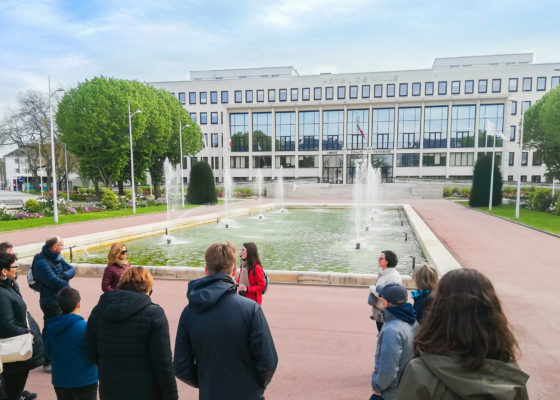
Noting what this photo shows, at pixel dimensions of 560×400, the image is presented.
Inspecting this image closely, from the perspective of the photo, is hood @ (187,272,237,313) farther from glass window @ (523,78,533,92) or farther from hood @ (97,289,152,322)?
glass window @ (523,78,533,92)

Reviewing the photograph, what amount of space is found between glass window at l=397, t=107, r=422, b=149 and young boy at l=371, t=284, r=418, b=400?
6631 cm

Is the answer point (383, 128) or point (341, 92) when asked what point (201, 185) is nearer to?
point (341, 92)

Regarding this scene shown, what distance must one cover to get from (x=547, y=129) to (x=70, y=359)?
3825cm

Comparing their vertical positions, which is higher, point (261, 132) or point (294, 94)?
point (294, 94)

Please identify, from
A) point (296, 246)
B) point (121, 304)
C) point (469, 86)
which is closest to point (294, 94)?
point (469, 86)

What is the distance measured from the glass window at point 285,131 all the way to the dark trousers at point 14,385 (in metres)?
66.8

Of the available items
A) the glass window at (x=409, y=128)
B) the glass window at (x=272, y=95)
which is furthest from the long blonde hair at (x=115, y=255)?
the glass window at (x=272, y=95)

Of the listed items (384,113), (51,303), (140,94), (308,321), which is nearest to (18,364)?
(51,303)

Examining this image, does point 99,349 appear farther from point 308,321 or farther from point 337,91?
point 337,91

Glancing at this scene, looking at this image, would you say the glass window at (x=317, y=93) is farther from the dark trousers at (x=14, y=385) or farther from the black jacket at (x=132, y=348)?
the black jacket at (x=132, y=348)

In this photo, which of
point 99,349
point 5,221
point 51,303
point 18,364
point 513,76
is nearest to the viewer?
point 99,349

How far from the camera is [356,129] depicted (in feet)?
221

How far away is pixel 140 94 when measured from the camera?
39625 millimetres

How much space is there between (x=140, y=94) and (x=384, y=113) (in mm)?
41959
